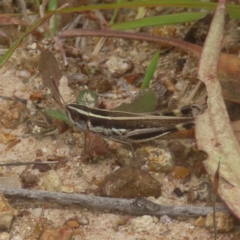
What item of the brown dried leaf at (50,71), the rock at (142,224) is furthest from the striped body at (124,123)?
the rock at (142,224)

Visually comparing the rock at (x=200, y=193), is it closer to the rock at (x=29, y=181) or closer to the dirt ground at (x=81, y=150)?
the dirt ground at (x=81, y=150)

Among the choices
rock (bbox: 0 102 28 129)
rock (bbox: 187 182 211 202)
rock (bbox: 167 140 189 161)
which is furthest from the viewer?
rock (bbox: 0 102 28 129)

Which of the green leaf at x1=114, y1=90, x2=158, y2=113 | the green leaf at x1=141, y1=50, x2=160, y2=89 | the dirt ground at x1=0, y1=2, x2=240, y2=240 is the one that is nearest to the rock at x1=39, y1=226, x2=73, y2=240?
the dirt ground at x1=0, y1=2, x2=240, y2=240

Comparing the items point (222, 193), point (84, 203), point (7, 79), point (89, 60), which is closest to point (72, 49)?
point (89, 60)

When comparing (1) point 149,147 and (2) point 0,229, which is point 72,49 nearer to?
(1) point 149,147

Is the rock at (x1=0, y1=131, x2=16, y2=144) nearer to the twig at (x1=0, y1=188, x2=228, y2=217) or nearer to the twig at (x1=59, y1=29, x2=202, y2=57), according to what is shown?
the twig at (x1=0, y1=188, x2=228, y2=217)

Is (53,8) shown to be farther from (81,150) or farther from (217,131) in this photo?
(217,131)
